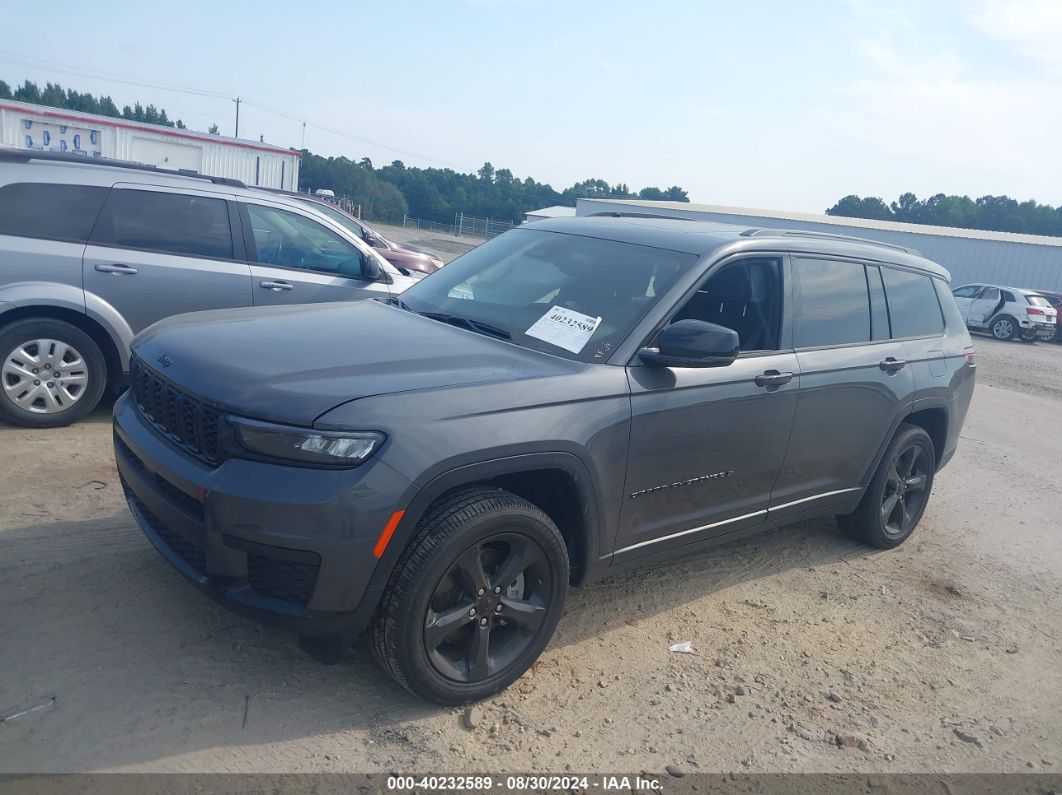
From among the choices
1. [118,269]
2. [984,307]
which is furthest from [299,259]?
[984,307]

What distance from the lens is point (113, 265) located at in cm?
607

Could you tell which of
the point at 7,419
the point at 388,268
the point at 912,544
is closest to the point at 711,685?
the point at 912,544

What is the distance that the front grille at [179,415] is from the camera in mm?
3061

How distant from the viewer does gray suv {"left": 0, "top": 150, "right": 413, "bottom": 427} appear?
579cm

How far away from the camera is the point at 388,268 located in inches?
277

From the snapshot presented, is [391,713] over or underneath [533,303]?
underneath

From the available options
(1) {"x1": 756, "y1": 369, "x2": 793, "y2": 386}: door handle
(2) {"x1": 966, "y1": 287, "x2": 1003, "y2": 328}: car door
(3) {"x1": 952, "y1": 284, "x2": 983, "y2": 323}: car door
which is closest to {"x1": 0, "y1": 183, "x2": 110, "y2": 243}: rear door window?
(1) {"x1": 756, "y1": 369, "x2": 793, "y2": 386}: door handle

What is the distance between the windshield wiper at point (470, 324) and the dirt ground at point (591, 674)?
1416 millimetres

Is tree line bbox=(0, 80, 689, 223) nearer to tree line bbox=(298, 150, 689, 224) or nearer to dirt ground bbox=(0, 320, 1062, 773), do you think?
tree line bbox=(298, 150, 689, 224)

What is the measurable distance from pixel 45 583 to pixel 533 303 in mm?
2531

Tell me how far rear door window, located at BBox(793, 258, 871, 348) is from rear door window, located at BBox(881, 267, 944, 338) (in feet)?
1.02

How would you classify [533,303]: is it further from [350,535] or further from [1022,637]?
[1022,637]

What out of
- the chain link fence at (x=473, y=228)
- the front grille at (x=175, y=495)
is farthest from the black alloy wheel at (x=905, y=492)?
the chain link fence at (x=473, y=228)

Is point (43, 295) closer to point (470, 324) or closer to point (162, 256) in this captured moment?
point (162, 256)
